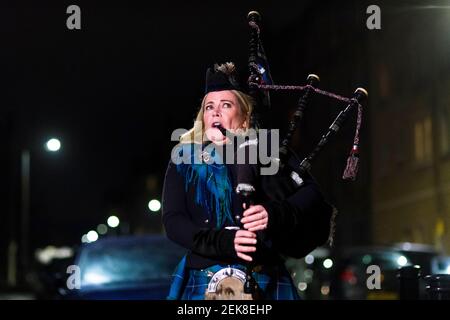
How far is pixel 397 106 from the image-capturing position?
38.8 m

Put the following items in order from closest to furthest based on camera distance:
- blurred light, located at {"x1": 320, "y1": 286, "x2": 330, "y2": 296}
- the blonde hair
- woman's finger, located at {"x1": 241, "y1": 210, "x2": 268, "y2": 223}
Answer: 1. woman's finger, located at {"x1": 241, "y1": 210, "x2": 268, "y2": 223}
2. the blonde hair
3. blurred light, located at {"x1": 320, "y1": 286, "x2": 330, "y2": 296}

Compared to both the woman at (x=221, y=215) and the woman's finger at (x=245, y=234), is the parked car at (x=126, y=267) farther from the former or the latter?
the woman's finger at (x=245, y=234)

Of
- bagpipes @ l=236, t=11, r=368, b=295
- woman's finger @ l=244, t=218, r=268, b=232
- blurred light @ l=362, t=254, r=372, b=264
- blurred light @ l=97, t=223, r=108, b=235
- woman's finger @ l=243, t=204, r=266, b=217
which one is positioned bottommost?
blurred light @ l=97, t=223, r=108, b=235

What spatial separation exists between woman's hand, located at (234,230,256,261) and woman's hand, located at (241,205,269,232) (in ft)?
0.07

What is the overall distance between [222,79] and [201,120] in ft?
0.53

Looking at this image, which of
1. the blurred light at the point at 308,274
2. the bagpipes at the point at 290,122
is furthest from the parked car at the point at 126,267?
the blurred light at the point at 308,274

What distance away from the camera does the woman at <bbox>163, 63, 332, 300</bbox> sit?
3.58 m

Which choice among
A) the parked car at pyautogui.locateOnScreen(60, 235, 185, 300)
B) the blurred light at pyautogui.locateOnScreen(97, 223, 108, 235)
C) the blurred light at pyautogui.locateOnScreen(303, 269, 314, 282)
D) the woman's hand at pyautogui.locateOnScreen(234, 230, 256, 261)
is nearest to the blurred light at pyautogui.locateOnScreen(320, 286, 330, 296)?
the blurred light at pyautogui.locateOnScreen(303, 269, 314, 282)

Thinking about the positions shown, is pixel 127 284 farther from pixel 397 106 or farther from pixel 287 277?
pixel 397 106

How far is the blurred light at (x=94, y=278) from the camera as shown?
9766 mm

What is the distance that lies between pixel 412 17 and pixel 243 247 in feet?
105

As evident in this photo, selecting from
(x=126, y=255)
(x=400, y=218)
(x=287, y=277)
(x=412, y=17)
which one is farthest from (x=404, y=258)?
(x=400, y=218)

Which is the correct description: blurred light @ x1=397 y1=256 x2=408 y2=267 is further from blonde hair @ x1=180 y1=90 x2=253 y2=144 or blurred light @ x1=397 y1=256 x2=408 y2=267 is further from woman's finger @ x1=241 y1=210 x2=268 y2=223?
woman's finger @ x1=241 y1=210 x2=268 y2=223

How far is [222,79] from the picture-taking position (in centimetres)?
384
